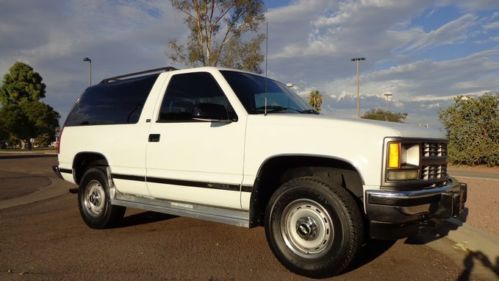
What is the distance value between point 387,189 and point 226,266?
1.78 meters

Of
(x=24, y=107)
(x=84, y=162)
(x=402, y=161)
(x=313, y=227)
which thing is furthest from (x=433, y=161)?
(x=24, y=107)

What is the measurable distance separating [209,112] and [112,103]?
2262 millimetres

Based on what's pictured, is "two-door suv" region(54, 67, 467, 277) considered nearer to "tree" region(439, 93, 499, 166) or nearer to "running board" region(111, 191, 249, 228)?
"running board" region(111, 191, 249, 228)

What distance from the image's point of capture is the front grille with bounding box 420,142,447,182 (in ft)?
Result: 13.6

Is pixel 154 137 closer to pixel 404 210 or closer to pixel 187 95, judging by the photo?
pixel 187 95

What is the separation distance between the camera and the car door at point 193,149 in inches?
184

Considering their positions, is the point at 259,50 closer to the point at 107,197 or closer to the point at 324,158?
the point at 107,197

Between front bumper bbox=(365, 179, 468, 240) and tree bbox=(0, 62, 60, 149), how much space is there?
54.4m

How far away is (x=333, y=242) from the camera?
4051 millimetres

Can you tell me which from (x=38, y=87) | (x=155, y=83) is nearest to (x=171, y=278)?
(x=155, y=83)

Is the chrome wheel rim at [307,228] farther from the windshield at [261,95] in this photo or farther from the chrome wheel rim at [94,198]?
the chrome wheel rim at [94,198]

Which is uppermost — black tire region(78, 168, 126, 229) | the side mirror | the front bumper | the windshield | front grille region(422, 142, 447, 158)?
the windshield

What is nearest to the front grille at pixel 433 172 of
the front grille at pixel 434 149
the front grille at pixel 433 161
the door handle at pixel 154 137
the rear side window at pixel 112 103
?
the front grille at pixel 433 161

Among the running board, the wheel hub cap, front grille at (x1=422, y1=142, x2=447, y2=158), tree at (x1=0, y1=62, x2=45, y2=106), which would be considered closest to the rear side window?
the running board
